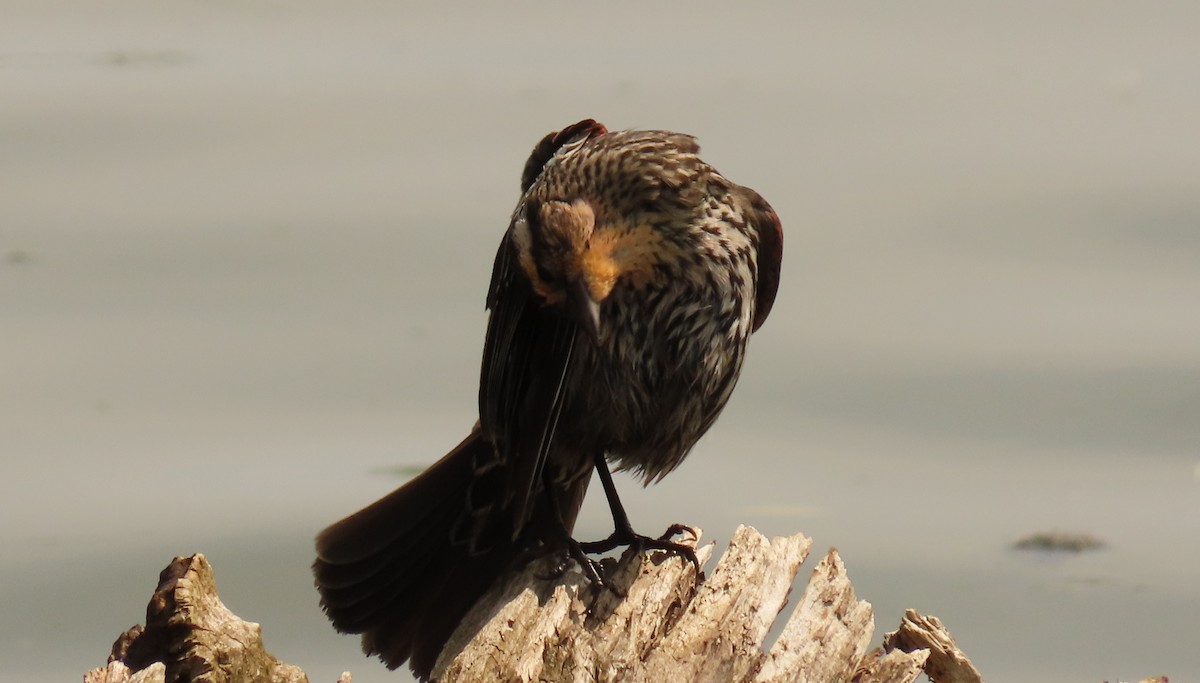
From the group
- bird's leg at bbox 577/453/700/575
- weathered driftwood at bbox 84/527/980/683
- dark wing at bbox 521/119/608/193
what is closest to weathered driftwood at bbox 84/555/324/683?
weathered driftwood at bbox 84/527/980/683

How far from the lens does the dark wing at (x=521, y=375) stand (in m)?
4.52

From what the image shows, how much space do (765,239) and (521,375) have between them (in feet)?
2.56

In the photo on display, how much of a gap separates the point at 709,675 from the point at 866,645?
0.40 m

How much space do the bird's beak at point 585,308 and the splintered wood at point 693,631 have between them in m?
0.60

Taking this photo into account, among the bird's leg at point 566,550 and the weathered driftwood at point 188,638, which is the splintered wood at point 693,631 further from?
the weathered driftwood at point 188,638

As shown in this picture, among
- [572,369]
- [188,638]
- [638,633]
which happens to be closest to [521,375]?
[572,369]

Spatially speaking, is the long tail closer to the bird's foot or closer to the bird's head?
the bird's foot

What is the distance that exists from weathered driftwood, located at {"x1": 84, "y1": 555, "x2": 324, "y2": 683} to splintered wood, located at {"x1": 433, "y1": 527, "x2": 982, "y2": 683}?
443 mm

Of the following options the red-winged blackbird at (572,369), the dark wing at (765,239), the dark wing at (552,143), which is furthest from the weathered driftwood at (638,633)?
the dark wing at (552,143)

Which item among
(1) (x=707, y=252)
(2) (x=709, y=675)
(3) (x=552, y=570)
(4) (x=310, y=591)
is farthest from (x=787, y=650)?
(4) (x=310, y=591)

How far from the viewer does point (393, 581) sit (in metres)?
4.86

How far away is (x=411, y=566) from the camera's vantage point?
4883 millimetres

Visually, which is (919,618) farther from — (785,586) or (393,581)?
(393,581)

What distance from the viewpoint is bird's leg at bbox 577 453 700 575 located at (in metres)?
4.57
